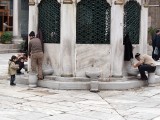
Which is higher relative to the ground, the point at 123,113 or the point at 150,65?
the point at 150,65

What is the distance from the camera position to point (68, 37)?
13820 millimetres

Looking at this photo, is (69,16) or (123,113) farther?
(69,16)

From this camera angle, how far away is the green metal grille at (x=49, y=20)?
560 inches

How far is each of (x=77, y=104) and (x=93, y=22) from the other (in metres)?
3.79

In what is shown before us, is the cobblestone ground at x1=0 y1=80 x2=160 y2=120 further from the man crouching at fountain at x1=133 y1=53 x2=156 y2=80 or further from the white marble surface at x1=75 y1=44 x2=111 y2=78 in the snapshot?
the white marble surface at x1=75 y1=44 x2=111 y2=78

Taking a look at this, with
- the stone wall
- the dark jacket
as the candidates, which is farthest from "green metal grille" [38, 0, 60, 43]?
the stone wall

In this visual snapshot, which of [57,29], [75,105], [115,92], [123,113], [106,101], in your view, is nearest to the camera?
[123,113]

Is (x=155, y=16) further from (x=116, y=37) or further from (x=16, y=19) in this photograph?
(x=116, y=37)

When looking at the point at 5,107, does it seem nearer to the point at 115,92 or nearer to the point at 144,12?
the point at 115,92

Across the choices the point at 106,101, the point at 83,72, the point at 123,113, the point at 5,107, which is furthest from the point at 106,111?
the point at 83,72

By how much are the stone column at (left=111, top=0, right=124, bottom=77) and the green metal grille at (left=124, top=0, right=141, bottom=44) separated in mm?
704

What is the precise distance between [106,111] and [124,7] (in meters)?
5.23

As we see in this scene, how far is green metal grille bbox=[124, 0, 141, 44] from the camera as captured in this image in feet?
48.3

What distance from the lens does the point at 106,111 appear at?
1032 centimetres
